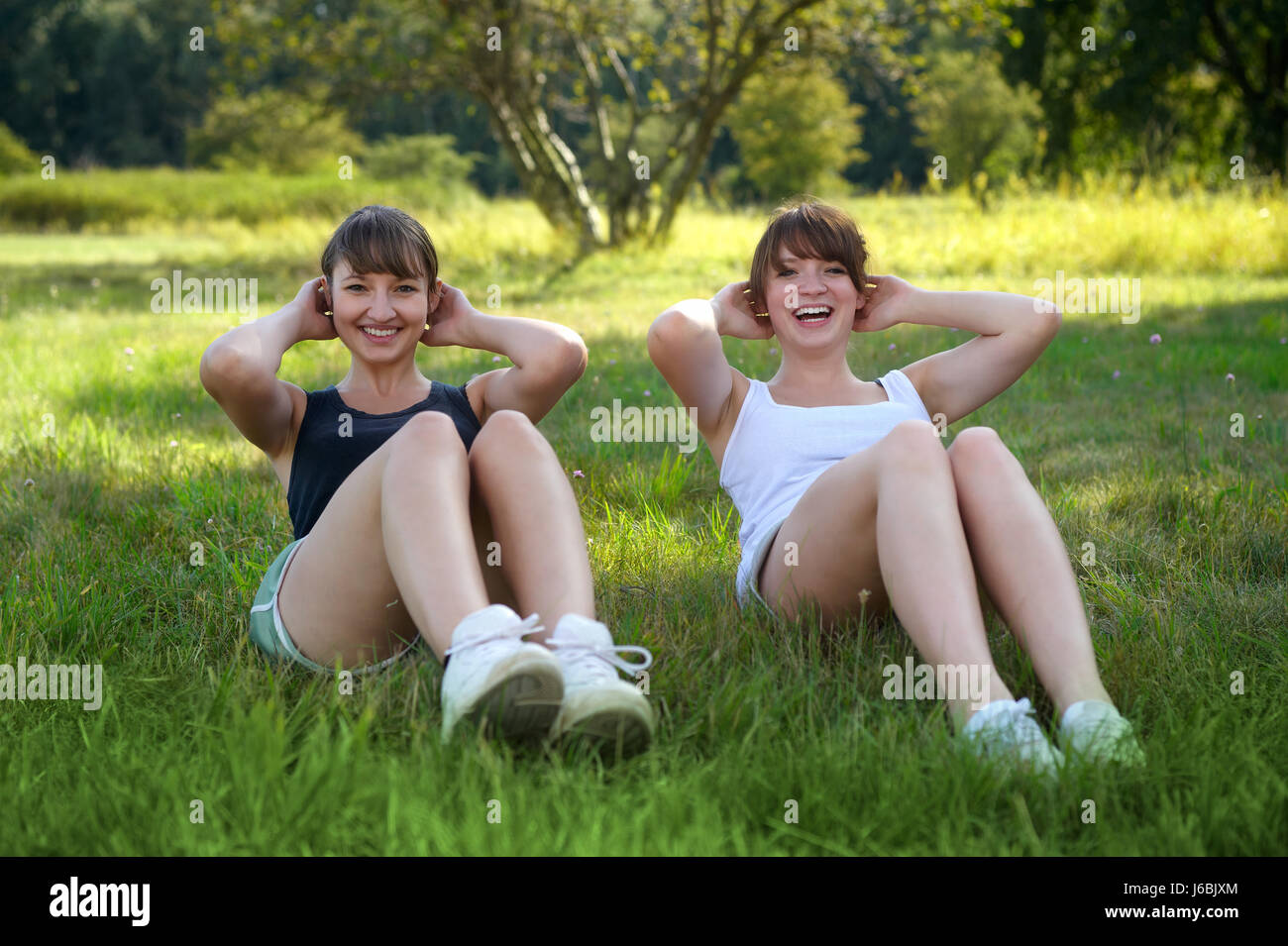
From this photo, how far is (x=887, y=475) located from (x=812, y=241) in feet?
2.51

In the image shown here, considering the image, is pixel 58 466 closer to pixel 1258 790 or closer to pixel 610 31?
pixel 1258 790

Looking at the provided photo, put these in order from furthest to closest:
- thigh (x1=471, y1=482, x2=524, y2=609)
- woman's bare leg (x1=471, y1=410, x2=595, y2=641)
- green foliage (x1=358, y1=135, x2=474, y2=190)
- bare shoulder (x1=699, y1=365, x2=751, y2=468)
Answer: green foliage (x1=358, y1=135, x2=474, y2=190) → bare shoulder (x1=699, y1=365, x2=751, y2=468) → thigh (x1=471, y1=482, x2=524, y2=609) → woman's bare leg (x1=471, y1=410, x2=595, y2=641)

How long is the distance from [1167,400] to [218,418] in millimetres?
4161

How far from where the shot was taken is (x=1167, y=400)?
5.13 m

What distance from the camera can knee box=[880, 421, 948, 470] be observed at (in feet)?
7.06

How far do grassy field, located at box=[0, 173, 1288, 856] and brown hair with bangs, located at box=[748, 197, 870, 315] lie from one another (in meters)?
0.79

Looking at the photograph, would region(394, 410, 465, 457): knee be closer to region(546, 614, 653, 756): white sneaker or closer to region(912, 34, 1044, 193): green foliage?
region(546, 614, 653, 756): white sneaker

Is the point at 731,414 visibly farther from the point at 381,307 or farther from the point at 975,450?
the point at 381,307

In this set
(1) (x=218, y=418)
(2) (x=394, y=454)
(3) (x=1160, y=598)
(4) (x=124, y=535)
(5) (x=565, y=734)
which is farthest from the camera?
(1) (x=218, y=418)

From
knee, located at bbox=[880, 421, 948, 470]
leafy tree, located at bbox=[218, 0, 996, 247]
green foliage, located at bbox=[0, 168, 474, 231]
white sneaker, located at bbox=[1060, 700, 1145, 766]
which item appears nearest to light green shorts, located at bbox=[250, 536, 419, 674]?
knee, located at bbox=[880, 421, 948, 470]

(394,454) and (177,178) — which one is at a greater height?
(177,178)

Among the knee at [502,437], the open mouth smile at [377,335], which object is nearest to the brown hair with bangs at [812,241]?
the knee at [502,437]
